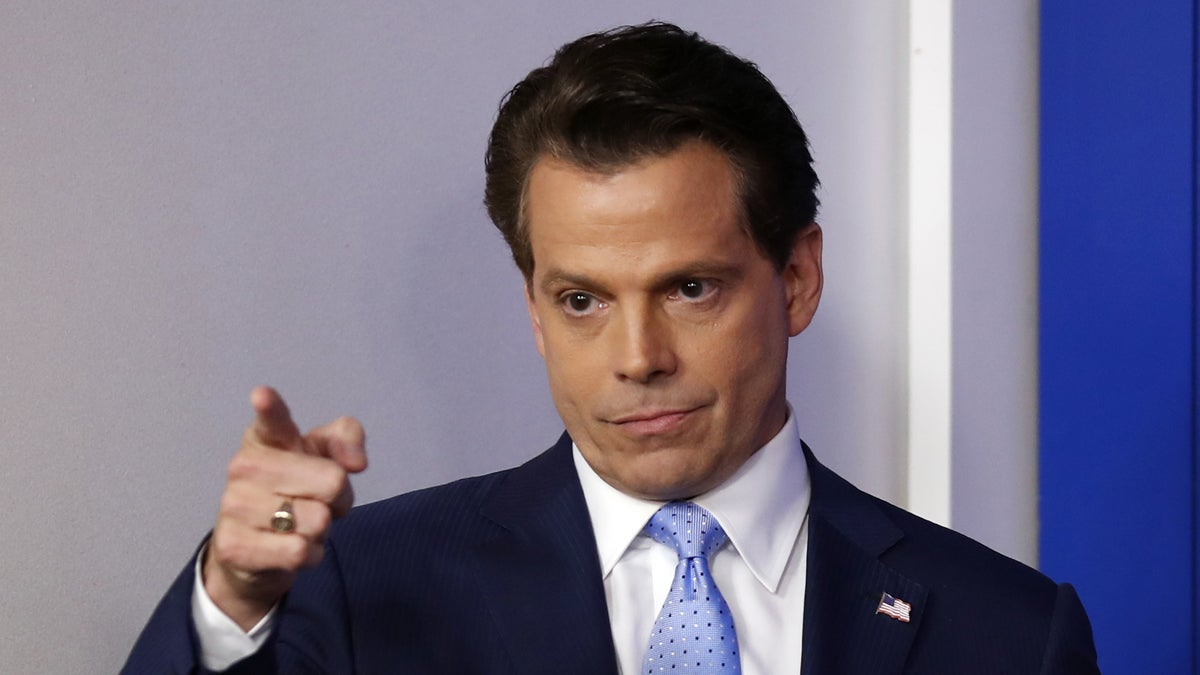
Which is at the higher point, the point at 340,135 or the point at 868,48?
the point at 868,48

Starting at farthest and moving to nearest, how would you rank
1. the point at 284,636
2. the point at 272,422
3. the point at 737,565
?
the point at 737,565, the point at 284,636, the point at 272,422

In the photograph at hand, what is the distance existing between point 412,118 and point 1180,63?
3.59 feet

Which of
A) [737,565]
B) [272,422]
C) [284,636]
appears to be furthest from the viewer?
[737,565]

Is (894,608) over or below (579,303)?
below

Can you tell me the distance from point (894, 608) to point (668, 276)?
1.43 ft

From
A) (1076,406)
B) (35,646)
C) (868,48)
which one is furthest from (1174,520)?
(35,646)

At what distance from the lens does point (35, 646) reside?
143 centimetres

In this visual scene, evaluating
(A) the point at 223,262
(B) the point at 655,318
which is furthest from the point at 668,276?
(A) the point at 223,262

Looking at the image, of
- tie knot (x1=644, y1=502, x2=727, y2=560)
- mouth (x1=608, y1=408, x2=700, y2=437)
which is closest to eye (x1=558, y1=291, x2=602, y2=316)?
mouth (x1=608, y1=408, x2=700, y2=437)

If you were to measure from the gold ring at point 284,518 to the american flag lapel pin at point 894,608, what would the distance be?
0.68m

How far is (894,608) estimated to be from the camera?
1503 millimetres

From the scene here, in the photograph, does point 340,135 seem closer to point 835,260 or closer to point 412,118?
point 412,118

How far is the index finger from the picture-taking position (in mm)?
1038

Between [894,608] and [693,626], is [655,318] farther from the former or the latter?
[894,608]
